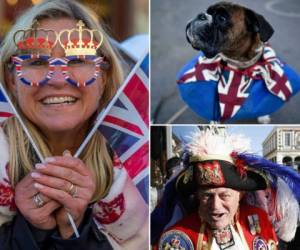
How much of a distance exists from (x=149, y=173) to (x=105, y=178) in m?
0.21

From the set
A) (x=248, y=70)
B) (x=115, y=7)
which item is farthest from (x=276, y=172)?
(x=115, y=7)

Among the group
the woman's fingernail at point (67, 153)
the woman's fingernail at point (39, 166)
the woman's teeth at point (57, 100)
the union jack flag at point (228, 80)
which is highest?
the union jack flag at point (228, 80)

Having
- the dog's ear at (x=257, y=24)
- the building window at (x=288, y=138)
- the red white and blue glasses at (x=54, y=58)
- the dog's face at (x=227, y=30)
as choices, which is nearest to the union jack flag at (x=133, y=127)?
the red white and blue glasses at (x=54, y=58)

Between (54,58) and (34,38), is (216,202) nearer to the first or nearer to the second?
(54,58)

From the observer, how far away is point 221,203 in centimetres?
329

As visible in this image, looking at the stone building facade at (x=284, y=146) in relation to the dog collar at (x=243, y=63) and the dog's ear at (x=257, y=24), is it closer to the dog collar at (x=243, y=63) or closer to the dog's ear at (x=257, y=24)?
the dog collar at (x=243, y=63)

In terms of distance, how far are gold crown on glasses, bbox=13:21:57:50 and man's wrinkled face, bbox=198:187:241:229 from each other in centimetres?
98

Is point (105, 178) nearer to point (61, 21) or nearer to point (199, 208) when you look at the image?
point (199, 208)

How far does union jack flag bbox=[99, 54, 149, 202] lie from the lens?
3293 millimetres

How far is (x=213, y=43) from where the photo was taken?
10.7ft

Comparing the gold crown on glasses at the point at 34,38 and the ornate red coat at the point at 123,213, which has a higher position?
the gold crown on glasses at the point at 34,38

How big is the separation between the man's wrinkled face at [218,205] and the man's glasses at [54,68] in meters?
0.75

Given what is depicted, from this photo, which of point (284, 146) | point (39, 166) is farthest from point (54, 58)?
point (284, 146)

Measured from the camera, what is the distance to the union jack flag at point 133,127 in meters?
3.29
